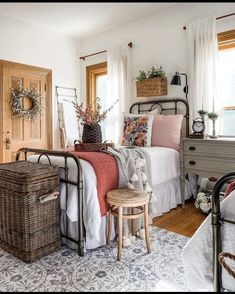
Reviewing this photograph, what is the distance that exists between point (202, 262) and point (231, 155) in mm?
1843

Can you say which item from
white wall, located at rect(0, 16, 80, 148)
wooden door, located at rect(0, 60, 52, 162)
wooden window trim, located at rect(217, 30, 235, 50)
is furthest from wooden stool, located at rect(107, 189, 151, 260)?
white wall, located at rect(0, 16, 80, 148)

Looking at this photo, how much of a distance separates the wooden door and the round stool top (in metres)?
2.55

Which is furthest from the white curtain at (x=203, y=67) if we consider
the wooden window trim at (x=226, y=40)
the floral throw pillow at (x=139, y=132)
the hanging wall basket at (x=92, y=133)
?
the hanging wall basket at (x=92, y=133)

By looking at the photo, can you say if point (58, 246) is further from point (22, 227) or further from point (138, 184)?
point (138, 184)

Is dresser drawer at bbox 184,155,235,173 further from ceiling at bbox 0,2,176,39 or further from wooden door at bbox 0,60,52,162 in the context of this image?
wooden door at bbox 0,60,52,162

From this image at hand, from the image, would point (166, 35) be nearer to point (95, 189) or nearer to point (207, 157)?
point (207, 157)

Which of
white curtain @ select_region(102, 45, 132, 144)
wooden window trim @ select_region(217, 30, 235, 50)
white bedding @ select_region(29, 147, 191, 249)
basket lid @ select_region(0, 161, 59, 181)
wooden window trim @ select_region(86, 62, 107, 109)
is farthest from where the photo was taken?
wooden window trim @ select_region(86, 62, 107, 109)

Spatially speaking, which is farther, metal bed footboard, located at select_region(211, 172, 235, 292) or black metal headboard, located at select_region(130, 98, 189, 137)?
black metal headboard, located at select_region(130, 98, 189, 137)

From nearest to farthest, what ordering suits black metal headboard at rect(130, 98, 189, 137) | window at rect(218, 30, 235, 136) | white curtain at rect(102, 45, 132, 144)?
1. window at rect(218, 30, 235, 136)
2. black metal headboard at rect(130, 98, 189, 137)
3. white curtain at rect(102, 45, 132, 144)

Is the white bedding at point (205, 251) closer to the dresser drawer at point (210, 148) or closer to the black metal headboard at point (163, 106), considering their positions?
the dresser drawer at point (210, 148)

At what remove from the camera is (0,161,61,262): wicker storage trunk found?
198cm

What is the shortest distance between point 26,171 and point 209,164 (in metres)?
2.01

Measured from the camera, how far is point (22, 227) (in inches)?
79.4

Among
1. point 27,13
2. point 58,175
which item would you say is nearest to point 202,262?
point 58,175
